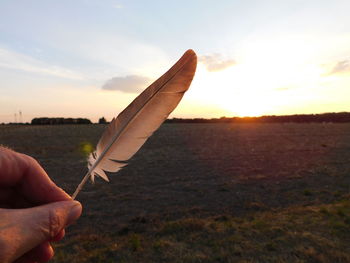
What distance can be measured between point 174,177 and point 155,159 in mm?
5044

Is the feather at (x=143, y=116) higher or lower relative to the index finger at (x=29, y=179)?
higher

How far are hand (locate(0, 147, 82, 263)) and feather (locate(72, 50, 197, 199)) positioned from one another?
0.30m

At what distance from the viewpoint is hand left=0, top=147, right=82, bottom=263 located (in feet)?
4.77

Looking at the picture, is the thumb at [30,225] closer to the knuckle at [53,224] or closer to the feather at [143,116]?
the knuckle at [53,224]

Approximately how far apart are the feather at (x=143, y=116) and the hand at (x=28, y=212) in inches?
11.6

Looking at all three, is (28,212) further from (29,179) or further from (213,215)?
(213,215)

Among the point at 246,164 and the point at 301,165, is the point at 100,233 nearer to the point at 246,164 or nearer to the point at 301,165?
the point at 246,164

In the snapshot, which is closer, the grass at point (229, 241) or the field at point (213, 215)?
the grass at point (229, 241)

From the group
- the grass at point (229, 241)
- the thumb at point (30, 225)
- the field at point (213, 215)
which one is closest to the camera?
the thumb at point (30, 225)

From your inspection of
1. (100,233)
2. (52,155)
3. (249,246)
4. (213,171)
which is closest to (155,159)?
(213,171)

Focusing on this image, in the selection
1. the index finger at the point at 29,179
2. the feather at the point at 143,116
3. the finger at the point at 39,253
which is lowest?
the finger at the point at 39,253

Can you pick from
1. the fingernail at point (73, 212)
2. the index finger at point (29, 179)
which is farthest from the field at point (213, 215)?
the fingernail at point (73, 212)

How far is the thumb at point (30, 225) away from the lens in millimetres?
1421

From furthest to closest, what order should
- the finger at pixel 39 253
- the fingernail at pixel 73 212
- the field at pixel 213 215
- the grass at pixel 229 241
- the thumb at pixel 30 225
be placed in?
the field at pixel 213 215
the grass at pixel 229 241
the finger at pixel 39 253
the fingernail at pixel 73 212
the thumb at pixel 30 225
